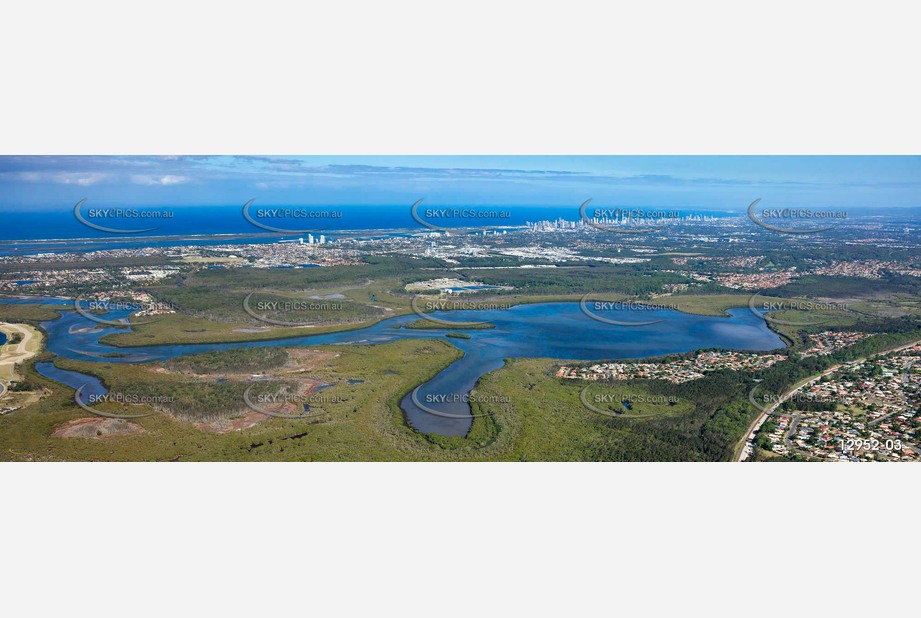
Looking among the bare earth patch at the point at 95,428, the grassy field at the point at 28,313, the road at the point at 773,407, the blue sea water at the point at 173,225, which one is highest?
the blue sea water at the point at 173,225

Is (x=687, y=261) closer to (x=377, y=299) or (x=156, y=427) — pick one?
(x=377, y=299)

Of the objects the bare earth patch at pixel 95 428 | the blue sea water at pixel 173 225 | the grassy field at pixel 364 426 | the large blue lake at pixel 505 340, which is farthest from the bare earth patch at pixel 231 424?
the blue sea water at pixel 173 225

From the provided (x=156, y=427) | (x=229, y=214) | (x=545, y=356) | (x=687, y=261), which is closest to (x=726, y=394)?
(x=545, y=356)

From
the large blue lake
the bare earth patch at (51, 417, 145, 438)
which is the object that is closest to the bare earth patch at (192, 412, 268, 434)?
the bare earth patch at (51, 417, 145, 438)

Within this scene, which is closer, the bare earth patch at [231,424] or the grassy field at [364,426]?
the grassy field at [364,426]

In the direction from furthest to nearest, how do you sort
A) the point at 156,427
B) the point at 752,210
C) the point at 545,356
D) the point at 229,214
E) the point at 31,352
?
the point at 229,214 → the point at 752,210 → the point at 545,356 → the point at 31,352 → the point at 156,427

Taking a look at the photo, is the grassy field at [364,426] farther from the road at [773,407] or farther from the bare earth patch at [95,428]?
the road at [773,407]
